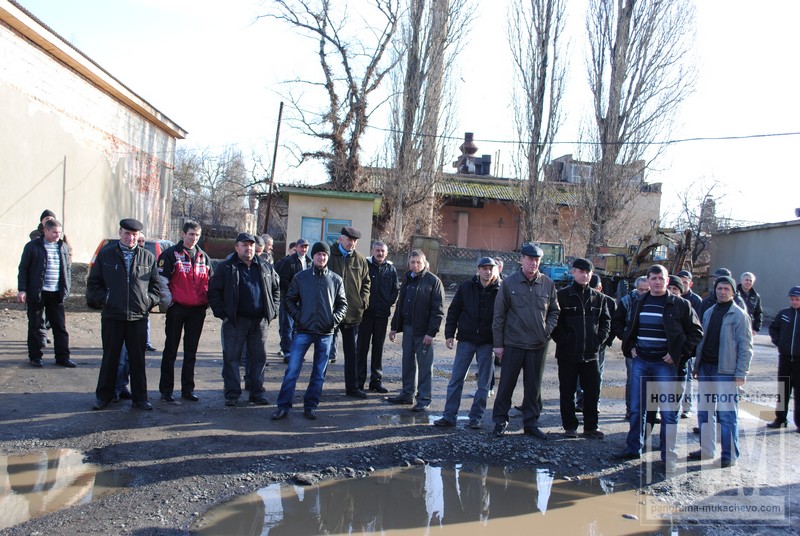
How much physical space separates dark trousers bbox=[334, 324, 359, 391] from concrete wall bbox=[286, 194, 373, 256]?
12.1 m

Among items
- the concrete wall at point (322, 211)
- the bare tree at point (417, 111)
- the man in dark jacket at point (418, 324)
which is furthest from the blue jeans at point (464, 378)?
the bare tree at point (417, 111)

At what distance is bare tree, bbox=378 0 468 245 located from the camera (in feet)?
90.5

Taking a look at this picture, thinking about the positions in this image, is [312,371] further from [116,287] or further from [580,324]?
[580,324]

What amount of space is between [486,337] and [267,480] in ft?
9.28

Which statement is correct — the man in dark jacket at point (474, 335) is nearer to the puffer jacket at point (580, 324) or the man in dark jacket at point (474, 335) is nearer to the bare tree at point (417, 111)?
the puffer jacket at point (580, 324)

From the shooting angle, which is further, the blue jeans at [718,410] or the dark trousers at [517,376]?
the dark trousers at [517,376]

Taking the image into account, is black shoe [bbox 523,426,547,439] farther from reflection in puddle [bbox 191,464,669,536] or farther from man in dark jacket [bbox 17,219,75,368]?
man in dark jacket [bbox 17,219,75,368]

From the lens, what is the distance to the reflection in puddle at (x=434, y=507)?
4.09 metres

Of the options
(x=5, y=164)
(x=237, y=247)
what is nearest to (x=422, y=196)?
A: (x=5, y=164)

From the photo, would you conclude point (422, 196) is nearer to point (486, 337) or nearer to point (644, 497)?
point (486, 337)

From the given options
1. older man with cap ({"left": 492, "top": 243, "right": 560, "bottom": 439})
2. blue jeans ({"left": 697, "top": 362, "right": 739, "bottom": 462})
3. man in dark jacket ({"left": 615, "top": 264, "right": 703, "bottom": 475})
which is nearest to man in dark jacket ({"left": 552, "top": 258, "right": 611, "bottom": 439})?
older man with cap ({"left": 492, "top": 243, "right": 560, "bottom": 439})

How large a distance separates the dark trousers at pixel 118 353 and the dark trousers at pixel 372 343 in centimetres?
263

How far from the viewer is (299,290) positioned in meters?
6.44

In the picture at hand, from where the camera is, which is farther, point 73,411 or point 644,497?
point 73,411
